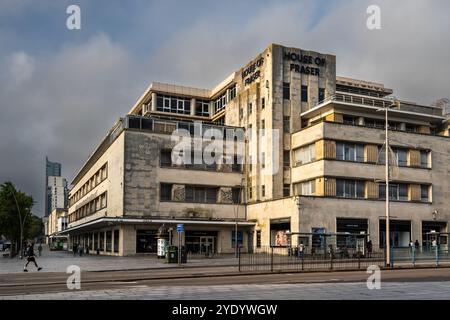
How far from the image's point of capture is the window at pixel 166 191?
199ft

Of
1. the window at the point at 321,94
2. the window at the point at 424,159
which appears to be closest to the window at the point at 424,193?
the window at the point at 424,159

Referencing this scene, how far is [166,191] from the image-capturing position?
200ft

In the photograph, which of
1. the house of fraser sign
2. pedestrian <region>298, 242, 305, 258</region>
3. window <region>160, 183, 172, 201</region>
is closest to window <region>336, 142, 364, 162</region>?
the house of fraser sign

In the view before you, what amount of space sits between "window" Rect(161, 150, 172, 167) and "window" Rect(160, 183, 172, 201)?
225 centimetres

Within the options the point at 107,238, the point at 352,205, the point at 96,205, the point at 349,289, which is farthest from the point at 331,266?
the point at 96,205

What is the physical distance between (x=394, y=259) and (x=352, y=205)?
65.9ft

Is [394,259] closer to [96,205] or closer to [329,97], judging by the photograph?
[329,97]

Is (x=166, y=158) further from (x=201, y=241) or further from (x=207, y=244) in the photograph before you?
(x=207, y=244)

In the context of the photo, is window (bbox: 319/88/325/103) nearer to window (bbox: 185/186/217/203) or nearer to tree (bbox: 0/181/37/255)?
window (bbox: 185/186/217/203)

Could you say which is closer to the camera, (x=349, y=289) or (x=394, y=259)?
(x=349, y=289)

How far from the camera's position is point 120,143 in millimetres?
61062

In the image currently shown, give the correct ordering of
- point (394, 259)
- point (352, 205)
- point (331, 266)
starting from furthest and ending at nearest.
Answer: point (352, 205), point (394, 259), point (331, 266)

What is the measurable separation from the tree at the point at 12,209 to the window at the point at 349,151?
3768 cm

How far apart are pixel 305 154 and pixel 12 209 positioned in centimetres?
3623
